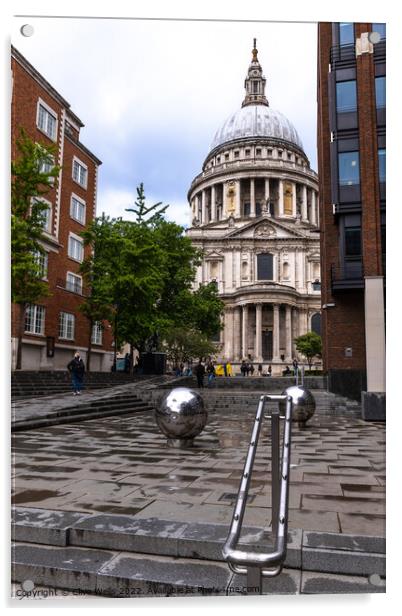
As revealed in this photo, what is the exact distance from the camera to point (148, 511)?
4.69 m

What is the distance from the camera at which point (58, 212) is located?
1116 cm

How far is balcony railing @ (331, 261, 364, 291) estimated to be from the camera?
60.4 feet

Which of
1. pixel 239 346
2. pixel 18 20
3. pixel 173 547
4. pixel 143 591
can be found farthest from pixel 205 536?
pixel 239 346

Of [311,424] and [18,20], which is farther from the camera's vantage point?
[311,424]

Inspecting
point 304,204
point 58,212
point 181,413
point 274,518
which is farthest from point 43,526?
point 304,204

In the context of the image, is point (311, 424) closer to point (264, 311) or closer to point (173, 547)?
point (173, 547)

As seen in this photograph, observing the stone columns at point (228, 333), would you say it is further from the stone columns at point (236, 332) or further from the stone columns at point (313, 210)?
the stone columns at point (313, 210)

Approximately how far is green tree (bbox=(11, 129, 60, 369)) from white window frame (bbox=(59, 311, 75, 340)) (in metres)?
2.24

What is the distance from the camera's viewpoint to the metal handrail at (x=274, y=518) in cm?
244

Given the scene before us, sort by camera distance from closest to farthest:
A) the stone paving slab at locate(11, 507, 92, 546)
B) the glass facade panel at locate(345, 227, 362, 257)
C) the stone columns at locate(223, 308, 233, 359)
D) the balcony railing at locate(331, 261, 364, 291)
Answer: the stone paving slab at locate(11, 507, 92, 546), the balcony railing at locate(331, 261, 364, 291), the glass facade panel at locate(345, 227, 362, 257), the stone columns at locate(223, 308, 233, 359)

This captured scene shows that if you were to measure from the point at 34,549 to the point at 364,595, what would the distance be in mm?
2372

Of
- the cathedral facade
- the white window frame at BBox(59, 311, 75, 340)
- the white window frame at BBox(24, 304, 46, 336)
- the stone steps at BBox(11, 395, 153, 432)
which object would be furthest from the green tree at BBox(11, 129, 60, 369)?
the cathedral facade

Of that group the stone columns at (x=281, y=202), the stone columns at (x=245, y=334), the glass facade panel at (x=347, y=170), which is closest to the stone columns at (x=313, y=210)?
the stone columns at (x=281, y=202)

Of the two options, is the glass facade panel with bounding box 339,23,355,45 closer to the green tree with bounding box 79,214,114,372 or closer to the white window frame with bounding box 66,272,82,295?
the green tree with bounding box 79,214,114,372
